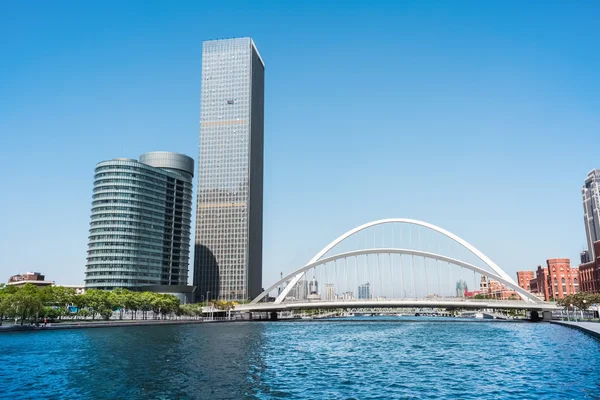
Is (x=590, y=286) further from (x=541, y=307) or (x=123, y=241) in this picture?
(x=123, y=241)

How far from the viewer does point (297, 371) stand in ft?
129

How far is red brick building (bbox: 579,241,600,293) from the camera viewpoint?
159625mm

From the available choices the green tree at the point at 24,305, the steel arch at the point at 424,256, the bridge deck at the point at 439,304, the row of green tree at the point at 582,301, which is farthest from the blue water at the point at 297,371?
the steel arch at the point at 424,256

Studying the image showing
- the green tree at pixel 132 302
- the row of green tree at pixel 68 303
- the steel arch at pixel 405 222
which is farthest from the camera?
the steel arch at pixel 405 222

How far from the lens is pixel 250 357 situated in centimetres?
4900

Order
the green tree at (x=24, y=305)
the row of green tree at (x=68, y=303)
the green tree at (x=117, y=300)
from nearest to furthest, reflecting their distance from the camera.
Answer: the green tree at (x=24, y=305)
the row of green tree at (x=68, y=303)
the green tree at (x=117, y=300)

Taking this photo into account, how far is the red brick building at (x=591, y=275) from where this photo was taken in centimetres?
15962

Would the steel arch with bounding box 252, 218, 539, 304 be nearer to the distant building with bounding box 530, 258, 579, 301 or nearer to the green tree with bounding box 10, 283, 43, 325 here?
the distant building with bounding box 530, 258, 579, 301

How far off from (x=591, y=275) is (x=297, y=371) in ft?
532

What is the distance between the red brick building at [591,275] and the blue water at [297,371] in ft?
386

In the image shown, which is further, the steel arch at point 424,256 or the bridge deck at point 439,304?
the steel arch at point 424,256

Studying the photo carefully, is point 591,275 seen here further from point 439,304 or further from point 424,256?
point 439,304

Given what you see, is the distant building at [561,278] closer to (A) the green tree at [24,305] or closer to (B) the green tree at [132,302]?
(B) the green tree at [132,302]

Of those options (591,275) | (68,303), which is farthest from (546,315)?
(68,303)
